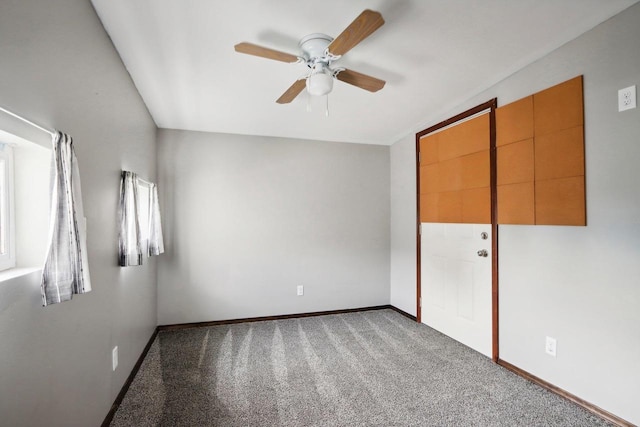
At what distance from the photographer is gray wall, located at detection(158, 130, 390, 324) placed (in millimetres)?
3555

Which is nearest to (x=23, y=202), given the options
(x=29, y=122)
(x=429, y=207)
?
(x=29, y=122)

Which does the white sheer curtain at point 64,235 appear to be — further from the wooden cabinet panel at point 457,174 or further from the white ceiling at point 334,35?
the wooden cabinet panel at point 457,174

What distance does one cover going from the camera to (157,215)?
3.02 metres

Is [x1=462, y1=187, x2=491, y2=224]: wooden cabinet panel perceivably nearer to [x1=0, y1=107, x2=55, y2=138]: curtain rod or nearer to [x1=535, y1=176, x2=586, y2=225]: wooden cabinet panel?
[x1=535, y1=176, x2=586, y2=225]: wooden cabinet panel

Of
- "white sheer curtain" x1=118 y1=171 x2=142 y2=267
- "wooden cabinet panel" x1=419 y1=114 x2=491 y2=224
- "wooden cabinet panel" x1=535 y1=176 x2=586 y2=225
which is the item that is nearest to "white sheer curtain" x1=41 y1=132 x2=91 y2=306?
"white sheer curtain" x1=118 y1=171 x2=142 y2=267

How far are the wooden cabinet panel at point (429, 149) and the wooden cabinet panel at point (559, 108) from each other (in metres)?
1.15

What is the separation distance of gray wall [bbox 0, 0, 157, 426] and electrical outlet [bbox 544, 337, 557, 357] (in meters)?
2.85

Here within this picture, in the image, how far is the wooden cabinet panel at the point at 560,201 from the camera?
1948 mm

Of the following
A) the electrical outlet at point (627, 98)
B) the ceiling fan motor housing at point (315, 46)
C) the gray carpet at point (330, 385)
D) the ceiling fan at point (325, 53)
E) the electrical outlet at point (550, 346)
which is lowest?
the gray carpet at point (330, 385)

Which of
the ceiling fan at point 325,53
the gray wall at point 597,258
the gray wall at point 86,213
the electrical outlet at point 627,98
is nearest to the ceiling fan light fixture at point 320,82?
the ceiling fan at point 325,53

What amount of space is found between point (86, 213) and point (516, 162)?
291 cm

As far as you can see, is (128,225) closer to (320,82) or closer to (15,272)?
(15,272)

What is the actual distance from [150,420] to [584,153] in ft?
10.5

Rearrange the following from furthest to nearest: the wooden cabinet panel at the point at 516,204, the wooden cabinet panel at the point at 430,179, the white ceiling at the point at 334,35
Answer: the wooden cabinet panel at the point at 430,179, the wooden cabinet panel at the point at 516,204, the white ceiling at the point at 334,35
